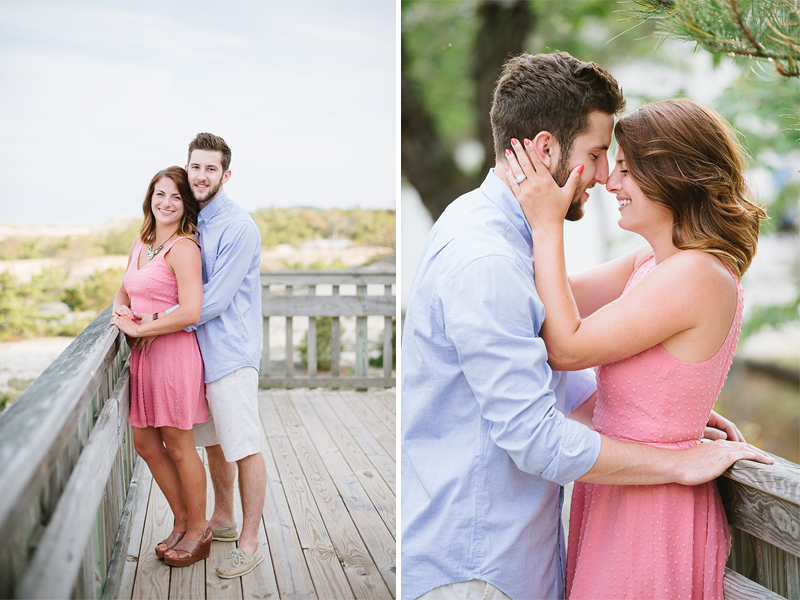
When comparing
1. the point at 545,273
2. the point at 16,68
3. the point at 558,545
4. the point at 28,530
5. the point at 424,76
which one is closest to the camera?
the point at 28,530

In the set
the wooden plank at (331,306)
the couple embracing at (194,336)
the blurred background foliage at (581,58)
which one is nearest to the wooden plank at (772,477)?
the couple embracing at (194,336)

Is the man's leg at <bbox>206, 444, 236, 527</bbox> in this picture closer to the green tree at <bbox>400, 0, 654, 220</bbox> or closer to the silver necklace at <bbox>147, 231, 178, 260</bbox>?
the silver necklace at <bbox>147, 231, 178, 260</bbox>

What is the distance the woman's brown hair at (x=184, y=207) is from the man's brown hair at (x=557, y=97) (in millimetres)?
922

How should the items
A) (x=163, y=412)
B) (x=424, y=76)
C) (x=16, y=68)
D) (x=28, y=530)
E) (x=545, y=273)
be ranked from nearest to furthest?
(x=28, y=530) → (x=545, y=273) → (x=163, y=412) → (x=16, y=68) → (x=424, y=76)

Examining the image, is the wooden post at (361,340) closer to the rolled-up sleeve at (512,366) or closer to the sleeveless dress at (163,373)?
the sleeveless dress at (163,373)

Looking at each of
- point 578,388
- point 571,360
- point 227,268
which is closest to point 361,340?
point 227,268

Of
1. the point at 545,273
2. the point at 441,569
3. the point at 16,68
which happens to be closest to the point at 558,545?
the point at 441,569

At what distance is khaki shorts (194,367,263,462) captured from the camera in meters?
1.70

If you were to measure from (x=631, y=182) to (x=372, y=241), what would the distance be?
8.58 feet

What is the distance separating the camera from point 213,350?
168cm

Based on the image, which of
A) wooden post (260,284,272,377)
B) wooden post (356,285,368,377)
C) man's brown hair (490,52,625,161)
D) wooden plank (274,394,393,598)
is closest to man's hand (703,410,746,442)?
man's brown hair (490,52,625,161)

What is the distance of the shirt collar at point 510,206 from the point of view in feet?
3.37

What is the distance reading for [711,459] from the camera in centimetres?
101

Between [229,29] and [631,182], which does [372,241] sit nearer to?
[229,29]
